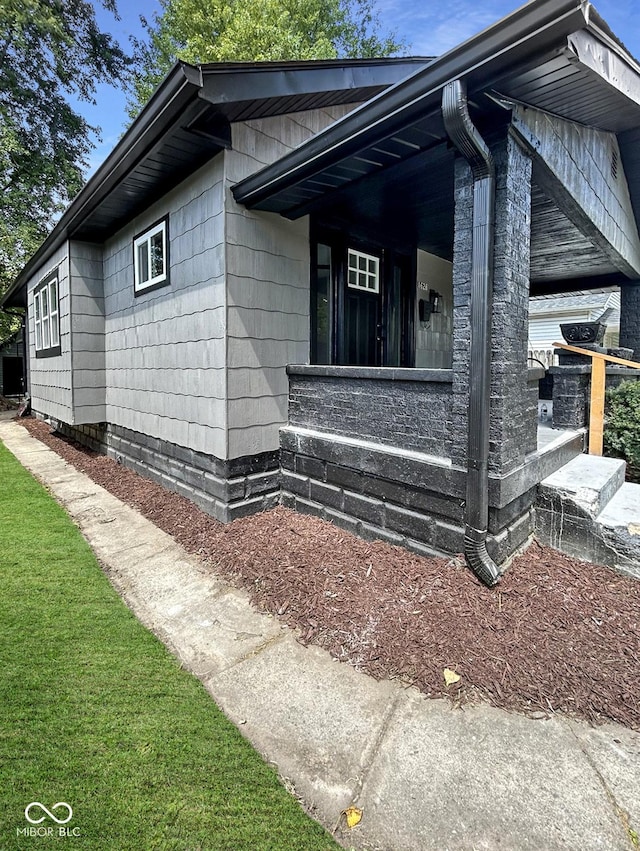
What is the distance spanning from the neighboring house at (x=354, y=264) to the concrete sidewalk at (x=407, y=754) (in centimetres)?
112

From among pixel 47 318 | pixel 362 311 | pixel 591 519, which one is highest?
pixel 47 318

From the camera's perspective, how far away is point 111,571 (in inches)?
148

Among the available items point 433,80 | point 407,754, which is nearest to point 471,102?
point 433,80

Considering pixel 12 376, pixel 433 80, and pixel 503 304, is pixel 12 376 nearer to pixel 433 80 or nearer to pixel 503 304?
pixel 433 80

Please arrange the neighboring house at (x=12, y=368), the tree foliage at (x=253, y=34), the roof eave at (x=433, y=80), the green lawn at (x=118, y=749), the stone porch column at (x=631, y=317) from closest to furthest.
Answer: the green lawn at (x=118, y=749), the roof eave at (x=433, y=80), the stone porch column at (x=631, y=317), the tree foliage at (x=253, y=34), the neighboring house at (x=12, y=368)

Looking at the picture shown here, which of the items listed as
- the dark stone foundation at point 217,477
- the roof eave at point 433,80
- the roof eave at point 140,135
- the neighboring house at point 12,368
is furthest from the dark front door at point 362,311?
the neighboring house at point 12,368

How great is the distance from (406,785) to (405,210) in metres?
5.55

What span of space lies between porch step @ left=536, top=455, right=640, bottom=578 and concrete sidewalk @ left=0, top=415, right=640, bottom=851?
1.39m

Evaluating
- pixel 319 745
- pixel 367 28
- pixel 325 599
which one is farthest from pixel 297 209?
pixel 367 28

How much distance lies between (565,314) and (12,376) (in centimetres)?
2322

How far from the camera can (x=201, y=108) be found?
374 centimetres

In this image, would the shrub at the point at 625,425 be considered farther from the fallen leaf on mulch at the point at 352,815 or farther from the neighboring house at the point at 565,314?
the neighboring house at the point at 565,314

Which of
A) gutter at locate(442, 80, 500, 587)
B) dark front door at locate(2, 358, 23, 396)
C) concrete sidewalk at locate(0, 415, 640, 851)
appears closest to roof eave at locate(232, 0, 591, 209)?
gutter at locate(442, 80, 500, 587)

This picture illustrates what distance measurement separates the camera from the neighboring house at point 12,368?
19781mm
